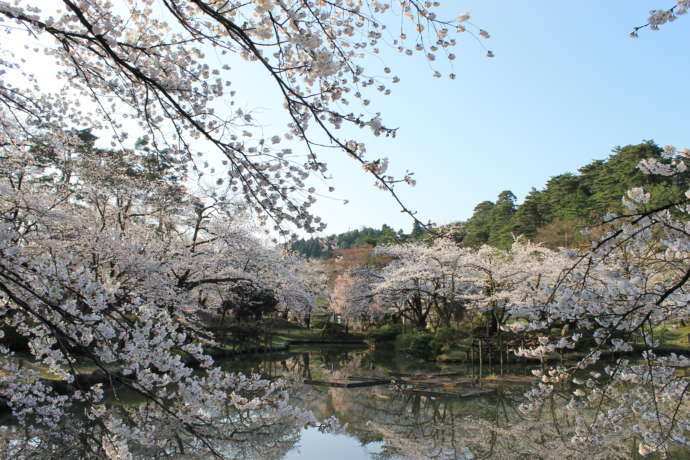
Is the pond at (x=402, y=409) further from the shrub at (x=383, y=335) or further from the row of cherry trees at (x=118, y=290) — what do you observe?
the shrub at (x=383, y=335)

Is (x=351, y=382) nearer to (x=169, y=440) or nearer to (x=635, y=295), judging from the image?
(x=169, y=440)

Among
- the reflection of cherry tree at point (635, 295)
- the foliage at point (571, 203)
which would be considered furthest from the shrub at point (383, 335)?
the reflection of cherry tree at point (635, 295)

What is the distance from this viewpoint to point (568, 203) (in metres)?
30.5

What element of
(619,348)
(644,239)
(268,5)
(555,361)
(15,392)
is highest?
(268,5)

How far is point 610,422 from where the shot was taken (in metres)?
3.80

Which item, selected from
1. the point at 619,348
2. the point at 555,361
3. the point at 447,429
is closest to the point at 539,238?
the point at 555,361

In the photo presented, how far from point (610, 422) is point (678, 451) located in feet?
10.9

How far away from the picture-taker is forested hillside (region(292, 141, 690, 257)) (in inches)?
981

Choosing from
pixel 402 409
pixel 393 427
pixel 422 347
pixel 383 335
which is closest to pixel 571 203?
pixel 383 335

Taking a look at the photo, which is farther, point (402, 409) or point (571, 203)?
point (571, 203)

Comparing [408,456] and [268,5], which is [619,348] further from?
[408,456]

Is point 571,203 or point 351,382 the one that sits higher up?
point 571,203

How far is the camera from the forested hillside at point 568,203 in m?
24.9

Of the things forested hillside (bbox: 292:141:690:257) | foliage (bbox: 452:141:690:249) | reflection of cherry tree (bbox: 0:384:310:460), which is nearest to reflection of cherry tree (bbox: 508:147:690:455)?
reflection of cherry tree (bbox: 0:384:310:460)
